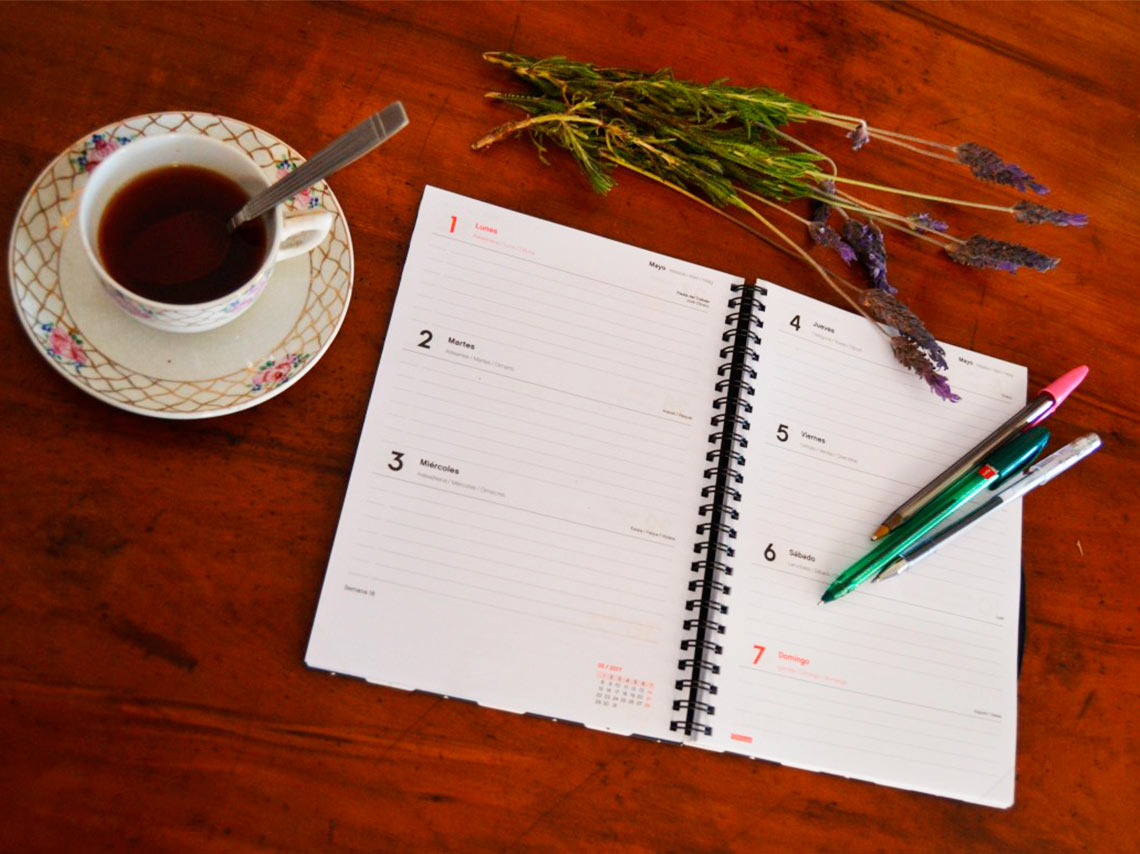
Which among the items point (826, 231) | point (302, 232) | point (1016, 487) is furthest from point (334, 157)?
point (1016, 487)

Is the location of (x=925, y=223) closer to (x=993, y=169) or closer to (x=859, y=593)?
(x=993, y=169)

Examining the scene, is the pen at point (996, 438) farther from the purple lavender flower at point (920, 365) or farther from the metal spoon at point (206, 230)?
the metal spoon at point (206, 230)

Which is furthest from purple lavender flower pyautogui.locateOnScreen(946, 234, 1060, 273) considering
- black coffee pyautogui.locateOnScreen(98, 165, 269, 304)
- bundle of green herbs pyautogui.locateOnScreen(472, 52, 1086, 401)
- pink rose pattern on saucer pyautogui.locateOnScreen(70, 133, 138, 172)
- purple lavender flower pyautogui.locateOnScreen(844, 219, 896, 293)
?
pink rose pattern on saucer pyautogui.locateOnScreen(70, 133, 138, 172)

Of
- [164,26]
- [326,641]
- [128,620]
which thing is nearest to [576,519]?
[326,641]

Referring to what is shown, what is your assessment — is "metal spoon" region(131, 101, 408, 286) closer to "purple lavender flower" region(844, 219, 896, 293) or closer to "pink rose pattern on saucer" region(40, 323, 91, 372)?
"pink rose pattern on saucer" region(40, 323, 91, 372)

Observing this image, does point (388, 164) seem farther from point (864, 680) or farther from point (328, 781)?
point (864, 680)

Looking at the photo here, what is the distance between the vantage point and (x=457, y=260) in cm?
94

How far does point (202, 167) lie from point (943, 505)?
0.79m

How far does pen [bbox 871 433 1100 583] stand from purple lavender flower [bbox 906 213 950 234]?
0.94 ft

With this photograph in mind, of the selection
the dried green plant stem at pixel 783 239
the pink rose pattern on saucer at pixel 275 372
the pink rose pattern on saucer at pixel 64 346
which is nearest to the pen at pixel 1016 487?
the dried green plant stem at pixel 783 239

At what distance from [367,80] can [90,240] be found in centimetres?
37

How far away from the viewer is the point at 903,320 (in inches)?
39.2

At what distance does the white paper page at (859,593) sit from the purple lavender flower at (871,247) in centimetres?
6

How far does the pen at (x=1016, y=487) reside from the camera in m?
0.98
